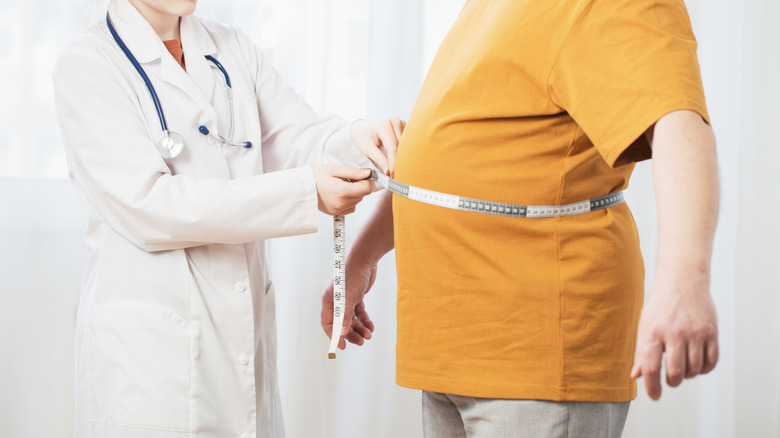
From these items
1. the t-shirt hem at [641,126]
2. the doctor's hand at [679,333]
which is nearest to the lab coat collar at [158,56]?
the t-shirt hem at [641,126]

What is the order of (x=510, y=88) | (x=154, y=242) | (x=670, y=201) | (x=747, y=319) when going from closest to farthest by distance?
(x=670, y=201)
(x=510, y=88)
(x=154, y=242)
(x=747, y=319)

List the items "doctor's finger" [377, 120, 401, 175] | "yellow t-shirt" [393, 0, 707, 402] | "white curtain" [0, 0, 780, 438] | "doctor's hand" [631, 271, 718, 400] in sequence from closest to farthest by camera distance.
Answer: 1. "doctor's hand" [631, 271, 718, 400]
2. "yellow t-shirt" [393, 0, 707, 402]
3. "doctor's finger" [377, 120, 401, 175]
4. "white curtain" [0, 0, 780, 438]

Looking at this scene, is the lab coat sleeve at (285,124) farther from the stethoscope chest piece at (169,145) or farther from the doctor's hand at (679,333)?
the doctor's hand at (679,333)

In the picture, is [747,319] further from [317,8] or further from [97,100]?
[97,100]

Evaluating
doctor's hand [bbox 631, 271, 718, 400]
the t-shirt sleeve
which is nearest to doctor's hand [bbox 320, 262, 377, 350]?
the t-shirt sleeve

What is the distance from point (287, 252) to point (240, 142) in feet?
2.94

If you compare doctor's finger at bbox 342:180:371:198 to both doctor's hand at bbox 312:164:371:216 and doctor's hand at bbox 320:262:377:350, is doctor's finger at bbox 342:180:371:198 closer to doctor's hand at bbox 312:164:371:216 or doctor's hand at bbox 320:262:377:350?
doctor's hand at bbox 312:164:371:216

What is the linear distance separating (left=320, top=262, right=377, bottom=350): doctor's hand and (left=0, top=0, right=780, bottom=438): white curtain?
30.6 inches

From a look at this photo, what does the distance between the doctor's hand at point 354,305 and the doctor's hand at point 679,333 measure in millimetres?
819

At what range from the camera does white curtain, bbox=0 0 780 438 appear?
224 centimetres

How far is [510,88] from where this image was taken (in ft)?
3.18

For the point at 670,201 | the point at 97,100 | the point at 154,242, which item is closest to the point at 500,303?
the point at 670,201

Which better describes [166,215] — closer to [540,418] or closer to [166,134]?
[166,134]

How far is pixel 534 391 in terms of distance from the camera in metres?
0.96
